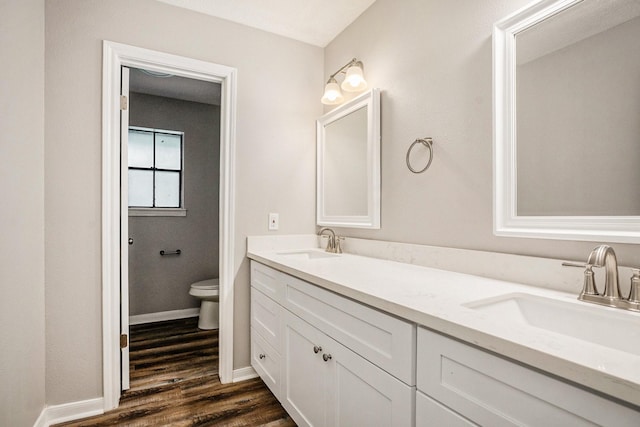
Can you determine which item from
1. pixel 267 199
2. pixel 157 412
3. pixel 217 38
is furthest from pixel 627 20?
pixel 157 412

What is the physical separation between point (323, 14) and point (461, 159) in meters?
1.36

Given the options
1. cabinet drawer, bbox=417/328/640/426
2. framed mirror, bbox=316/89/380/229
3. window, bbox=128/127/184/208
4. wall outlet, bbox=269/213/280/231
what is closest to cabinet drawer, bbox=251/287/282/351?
wall outlet, bbox=269/213/280/231

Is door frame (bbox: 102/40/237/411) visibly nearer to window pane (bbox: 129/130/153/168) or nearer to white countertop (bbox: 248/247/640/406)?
white countertop (bbox: 248/247/640/406)

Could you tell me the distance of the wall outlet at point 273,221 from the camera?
7.39 ft

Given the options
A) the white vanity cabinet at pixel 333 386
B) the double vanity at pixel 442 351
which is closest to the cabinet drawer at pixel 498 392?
the double vanity at pixel 442 351

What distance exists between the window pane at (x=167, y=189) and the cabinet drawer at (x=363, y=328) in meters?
2.45

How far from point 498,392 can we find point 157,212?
3320 millimetres

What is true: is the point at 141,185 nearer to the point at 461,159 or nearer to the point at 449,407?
the point at 461,159

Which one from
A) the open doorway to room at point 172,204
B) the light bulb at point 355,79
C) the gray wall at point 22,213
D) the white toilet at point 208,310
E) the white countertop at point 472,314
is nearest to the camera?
the white countertop at point 472,314

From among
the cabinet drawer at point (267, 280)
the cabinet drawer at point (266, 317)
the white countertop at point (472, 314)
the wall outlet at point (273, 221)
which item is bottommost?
the cabinet drawer at point (266, 317)

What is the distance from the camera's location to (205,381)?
6.93ft

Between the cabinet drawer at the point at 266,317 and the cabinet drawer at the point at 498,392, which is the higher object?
the cabinet drawer at the point at 498,392

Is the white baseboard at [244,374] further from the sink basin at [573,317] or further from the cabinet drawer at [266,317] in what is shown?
the sink basin at [573,317]

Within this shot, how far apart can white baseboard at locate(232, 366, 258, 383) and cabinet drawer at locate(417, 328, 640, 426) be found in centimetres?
163
